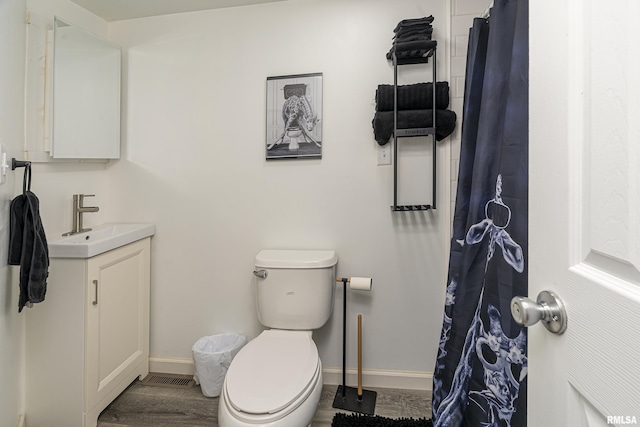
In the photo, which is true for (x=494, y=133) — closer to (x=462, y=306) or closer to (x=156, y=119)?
(x=462, y=306)

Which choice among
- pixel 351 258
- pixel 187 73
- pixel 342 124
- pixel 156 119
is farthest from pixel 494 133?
pixel 156 119

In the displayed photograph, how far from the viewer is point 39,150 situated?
5.40 ft

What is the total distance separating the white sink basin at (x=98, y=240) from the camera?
153 cm

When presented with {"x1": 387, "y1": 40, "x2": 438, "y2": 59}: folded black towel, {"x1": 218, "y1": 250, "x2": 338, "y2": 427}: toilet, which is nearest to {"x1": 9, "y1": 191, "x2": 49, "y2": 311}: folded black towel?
{"x1": 218, "y1": 250, "x2": 338, "y2": 427}: toilet

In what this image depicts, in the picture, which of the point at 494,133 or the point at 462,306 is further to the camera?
the point at 462,306

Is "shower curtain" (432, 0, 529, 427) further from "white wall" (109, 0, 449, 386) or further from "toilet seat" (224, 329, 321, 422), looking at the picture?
"toilet seat" (224, 329, 321, 422)

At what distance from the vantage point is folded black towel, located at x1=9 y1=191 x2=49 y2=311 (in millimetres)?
1400

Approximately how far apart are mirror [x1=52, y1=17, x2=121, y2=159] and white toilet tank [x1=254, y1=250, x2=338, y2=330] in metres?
1.20

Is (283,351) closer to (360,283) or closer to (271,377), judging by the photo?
(271,377)

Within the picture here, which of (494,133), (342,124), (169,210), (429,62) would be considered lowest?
(169,210)

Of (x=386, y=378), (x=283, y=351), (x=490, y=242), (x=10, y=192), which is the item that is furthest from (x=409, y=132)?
(x=10, y=192)

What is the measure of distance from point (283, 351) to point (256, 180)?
3.25ft

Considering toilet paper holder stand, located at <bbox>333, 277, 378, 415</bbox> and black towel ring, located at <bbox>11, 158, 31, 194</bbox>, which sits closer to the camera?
black towel ring, located at <bbox>11, 158, 31, 194</bbox>

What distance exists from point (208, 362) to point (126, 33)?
2092 millimetres
